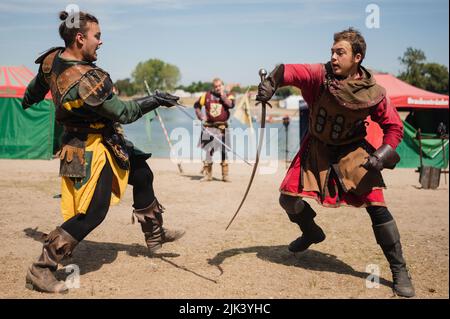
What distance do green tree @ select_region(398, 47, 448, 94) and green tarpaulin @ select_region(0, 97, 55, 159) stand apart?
39.5 metres

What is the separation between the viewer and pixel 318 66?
3.55 metres

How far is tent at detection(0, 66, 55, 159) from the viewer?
12273mm

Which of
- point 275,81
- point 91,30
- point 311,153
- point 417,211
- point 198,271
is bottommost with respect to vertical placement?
point 417,211

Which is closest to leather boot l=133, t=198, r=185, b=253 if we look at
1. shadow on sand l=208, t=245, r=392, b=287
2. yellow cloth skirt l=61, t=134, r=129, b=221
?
shadow on sand l=208, t=245, r=392, b=287

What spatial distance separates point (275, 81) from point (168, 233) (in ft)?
5.70

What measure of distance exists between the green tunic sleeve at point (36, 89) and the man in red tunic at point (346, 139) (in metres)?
1.60

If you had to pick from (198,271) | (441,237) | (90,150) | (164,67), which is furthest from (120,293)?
(164,67)

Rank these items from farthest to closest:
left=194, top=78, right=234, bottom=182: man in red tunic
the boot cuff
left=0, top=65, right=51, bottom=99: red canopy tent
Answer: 1. left=0, top=65, right=51, bottom=99: red canopy tent
2. left=194, top=78, right=234, bottom=182: man in red tunic
3. the boot cuff

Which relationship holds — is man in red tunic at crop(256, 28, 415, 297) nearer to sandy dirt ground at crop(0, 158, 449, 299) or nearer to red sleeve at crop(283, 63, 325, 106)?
red sleeve at crop(283, 63, 325, 106)

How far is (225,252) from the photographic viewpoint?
14.8ft

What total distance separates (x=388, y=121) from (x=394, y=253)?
96 cm

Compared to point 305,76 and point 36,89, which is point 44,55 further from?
point 305,76

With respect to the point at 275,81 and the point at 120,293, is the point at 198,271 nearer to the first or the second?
the point at 120,293
